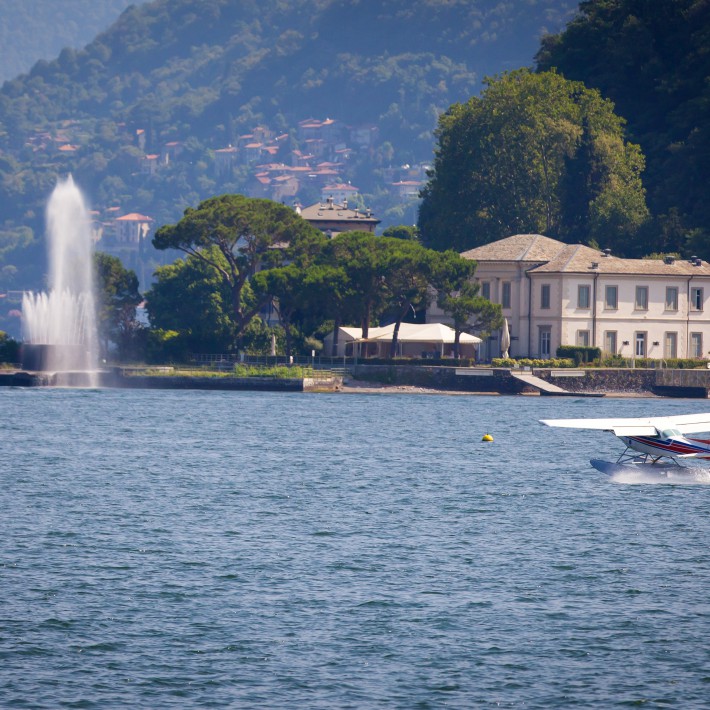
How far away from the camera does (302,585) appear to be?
103 feet

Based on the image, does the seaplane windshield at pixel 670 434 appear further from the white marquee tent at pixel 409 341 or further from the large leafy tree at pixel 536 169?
the large leafy tree at pixel 536 169

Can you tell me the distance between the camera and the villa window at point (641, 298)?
100312 millimetres

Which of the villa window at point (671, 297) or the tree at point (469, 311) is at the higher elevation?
the villa window at point (671, 297)

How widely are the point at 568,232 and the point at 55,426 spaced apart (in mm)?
56994

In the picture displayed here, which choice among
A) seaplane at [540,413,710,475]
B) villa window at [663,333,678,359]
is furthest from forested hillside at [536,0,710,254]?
seaplane at [540,413,710,475]

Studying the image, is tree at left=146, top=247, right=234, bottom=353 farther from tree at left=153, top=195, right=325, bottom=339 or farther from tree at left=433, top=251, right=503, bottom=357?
tree at left=433, top=251, right=503, bottom=357

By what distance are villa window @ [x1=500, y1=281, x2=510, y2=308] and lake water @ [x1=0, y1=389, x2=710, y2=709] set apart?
42780 millimetres

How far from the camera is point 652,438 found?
160 feet

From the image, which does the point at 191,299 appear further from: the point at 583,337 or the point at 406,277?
the point at 583,337

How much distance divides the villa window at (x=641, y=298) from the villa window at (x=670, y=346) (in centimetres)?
252

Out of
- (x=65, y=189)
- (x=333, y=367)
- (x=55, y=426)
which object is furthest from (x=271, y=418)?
(x=65, y=189)

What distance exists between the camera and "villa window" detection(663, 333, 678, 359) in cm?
10106

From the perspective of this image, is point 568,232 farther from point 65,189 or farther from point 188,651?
point 188,651

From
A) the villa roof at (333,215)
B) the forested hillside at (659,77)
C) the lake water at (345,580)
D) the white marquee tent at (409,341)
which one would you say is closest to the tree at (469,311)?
the white marquee tent at (409,341)
